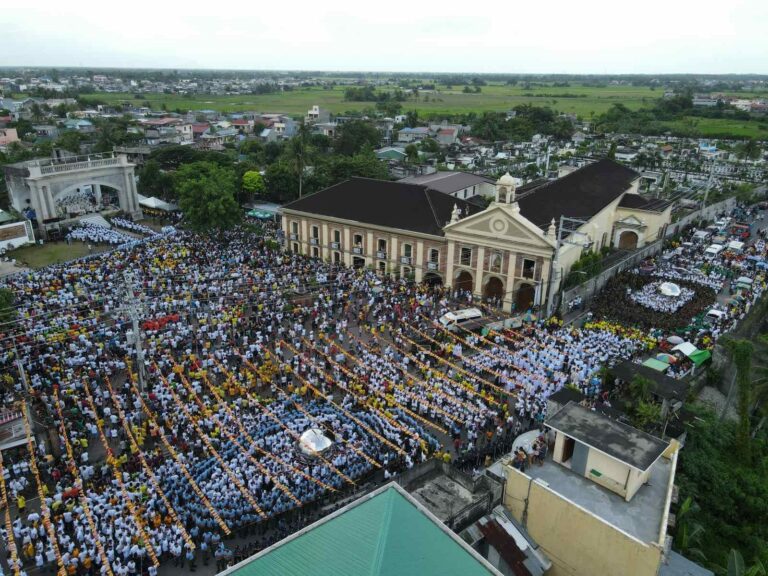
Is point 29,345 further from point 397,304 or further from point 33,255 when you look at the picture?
point 33,255

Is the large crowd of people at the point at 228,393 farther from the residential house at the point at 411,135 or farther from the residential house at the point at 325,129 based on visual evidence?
the residential house at the point at 411,135

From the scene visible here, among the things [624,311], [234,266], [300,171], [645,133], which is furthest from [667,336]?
[645,133]

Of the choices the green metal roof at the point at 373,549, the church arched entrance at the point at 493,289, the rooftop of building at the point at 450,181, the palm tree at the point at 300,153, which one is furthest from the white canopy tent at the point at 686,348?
the palm tree at the point at 300,153

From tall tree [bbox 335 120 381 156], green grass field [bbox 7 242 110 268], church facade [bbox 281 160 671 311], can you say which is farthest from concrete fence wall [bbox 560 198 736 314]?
tall tree [bbox 335 120 381 156]

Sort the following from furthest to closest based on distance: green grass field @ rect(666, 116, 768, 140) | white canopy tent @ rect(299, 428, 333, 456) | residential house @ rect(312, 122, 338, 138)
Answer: green grass field @ rect(666, 116, 768, 140), residential house @ rect(312, 122, 338, 138), white canopy tent @ rect(299, 428, 333, 456)

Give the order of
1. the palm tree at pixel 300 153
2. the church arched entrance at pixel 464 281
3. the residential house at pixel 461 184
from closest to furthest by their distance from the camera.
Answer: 1. the church arched entrance at pixel 464 281
2. the residential house at pixel 461 184
3. the palm tree at pixel 300 153

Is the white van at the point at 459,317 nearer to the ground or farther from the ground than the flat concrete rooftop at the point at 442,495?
nearer to the ground

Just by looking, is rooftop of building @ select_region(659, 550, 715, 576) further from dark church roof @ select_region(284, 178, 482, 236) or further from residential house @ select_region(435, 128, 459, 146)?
residential house @ select_region(435, 128, 459, 146)
